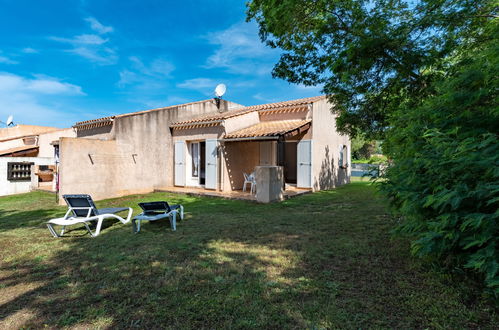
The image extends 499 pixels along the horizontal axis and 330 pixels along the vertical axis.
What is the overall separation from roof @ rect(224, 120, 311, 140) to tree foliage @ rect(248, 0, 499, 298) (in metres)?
2.50

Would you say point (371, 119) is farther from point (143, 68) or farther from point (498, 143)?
point (143, 68)

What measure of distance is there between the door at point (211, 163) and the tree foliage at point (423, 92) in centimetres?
526

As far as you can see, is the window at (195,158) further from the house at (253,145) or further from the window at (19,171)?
the window at (19,171)

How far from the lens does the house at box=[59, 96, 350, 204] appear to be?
11648 millimetres

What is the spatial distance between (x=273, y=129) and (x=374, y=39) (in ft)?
22.3

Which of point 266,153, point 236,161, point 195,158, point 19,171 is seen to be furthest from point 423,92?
point 19,171

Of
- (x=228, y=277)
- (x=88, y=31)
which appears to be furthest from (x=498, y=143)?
(x=88, y=31)

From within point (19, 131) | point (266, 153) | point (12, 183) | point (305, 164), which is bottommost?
point (12, 183)

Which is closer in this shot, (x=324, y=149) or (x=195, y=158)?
(x=324, y=149)

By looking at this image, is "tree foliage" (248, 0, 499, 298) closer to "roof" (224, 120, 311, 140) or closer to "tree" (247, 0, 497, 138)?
"tree" (247, 0, 497, 138)

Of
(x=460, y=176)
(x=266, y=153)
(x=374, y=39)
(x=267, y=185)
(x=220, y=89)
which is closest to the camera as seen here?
(x=460, y=176)

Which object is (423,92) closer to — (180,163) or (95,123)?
(180,163)

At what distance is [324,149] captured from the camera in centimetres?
1457

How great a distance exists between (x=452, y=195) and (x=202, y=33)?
2445 centimetres
